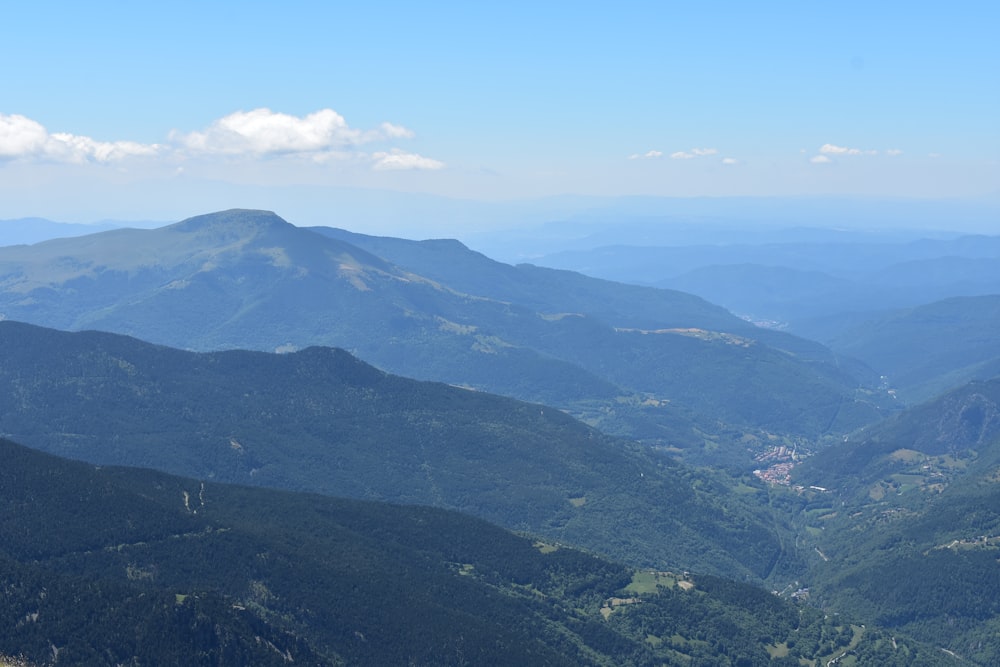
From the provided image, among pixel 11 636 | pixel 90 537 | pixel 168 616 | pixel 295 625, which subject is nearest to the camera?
pixel 11 636

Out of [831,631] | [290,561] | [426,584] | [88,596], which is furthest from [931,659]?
[88,596]

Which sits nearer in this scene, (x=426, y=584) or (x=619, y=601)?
(x=426, y=584)

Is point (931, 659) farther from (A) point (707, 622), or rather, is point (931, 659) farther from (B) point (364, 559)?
(B) point (364, 559)

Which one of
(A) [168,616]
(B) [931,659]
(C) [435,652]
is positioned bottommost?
(B) [931,659]

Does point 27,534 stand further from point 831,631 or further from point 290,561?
point 831,631

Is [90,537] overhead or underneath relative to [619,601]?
overhead

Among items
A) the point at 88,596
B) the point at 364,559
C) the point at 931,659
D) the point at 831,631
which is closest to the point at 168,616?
the point at 88,596

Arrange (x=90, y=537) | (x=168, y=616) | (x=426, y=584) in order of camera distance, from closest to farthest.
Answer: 1. (x=168, y=616)
2. (x=90, y=537)
3. (x=426, y=584)
